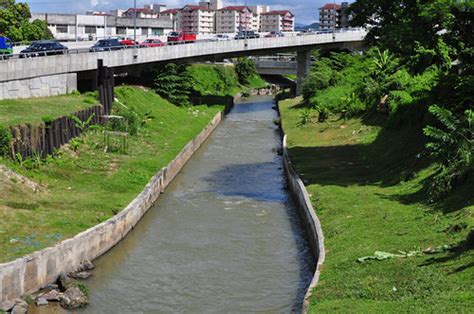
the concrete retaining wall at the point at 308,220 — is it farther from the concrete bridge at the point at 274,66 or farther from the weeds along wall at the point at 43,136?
the concrete bridge at the point at 274,66

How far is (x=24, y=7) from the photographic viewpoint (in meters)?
93.4

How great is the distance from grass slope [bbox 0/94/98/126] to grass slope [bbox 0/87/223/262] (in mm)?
2099

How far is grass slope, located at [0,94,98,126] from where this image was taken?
35.5 metres

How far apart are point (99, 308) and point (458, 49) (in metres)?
20.5

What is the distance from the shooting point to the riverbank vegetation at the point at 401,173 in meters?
19.0

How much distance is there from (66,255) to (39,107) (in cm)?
1902

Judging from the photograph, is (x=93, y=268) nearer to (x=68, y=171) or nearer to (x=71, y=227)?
(x=71, y=227)

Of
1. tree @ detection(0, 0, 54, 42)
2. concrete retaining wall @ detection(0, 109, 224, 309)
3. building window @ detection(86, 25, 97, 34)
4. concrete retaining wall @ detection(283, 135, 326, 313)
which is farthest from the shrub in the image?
building window @ detection(86, 25, 97, 34)

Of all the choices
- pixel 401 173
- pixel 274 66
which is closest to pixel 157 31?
pixel 274 66

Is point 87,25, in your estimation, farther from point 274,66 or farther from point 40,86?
point 40,86

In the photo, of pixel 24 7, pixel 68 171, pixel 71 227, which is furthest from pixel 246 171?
pixel 24 7

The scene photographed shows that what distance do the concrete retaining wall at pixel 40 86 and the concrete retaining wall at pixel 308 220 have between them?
16386mm

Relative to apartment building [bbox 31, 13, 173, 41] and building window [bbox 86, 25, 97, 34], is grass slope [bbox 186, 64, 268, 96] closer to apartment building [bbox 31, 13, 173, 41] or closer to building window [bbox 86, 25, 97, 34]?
apartment building [bbox 31, 13, 173, 41]

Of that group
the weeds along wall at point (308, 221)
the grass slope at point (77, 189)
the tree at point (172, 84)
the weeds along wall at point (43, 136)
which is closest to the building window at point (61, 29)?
the tree at point (172, 84)
